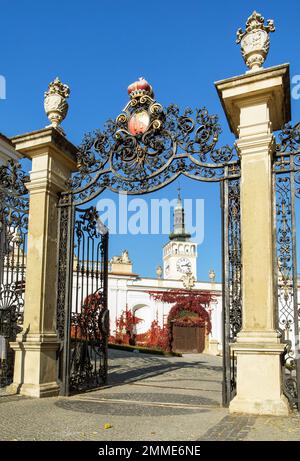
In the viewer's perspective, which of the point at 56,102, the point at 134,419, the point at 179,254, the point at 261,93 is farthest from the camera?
the point at 179,254

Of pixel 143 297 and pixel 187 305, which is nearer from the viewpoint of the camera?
pixel 143 297

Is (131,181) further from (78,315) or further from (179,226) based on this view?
(179,226)

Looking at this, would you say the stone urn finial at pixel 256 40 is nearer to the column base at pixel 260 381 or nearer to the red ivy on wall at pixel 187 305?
the column base at pixel 260 381

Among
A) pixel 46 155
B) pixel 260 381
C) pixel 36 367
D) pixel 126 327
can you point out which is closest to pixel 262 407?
pixel 260 381

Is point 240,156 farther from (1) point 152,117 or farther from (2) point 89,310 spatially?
(2) point 89,310

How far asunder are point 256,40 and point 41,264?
5266 millimetres

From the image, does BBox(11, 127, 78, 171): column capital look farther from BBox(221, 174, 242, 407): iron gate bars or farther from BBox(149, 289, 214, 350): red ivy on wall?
BBox(149, 289, 214, 350): red ivy on wall

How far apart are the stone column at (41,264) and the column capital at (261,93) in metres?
3.29

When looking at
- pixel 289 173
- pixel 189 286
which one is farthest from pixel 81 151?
pixel 189 286

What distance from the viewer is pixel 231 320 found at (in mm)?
7395

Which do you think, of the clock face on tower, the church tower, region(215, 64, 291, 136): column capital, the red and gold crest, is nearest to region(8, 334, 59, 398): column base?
the red and gold crest

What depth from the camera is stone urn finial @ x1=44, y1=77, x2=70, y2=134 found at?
373 inches

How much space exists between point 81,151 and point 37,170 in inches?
35.8

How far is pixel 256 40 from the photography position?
7598 mm
